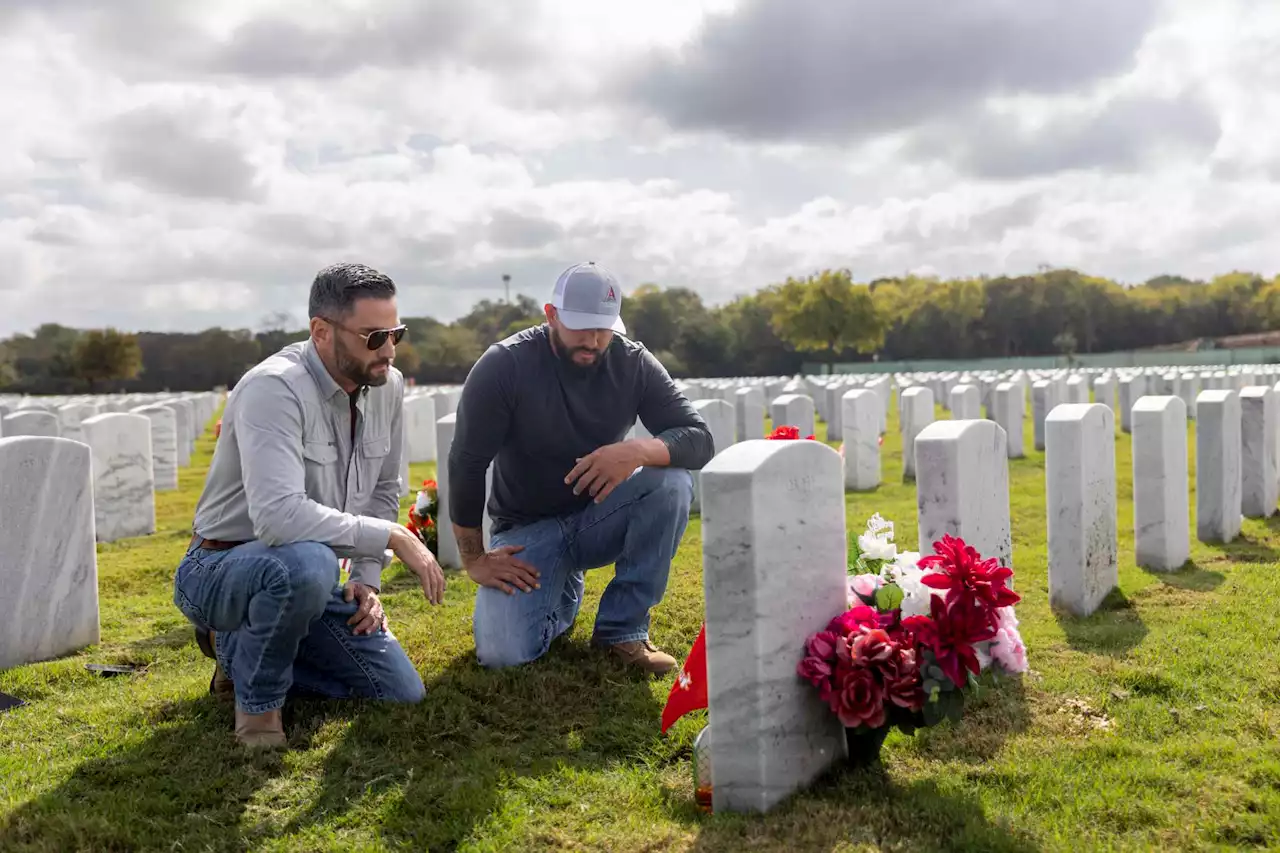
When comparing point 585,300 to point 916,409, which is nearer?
point 585,300

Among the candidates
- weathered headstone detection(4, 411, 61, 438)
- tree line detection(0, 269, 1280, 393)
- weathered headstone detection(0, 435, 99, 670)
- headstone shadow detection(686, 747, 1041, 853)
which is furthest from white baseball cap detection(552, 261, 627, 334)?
tree line detection(0, 269, 1280, 393)

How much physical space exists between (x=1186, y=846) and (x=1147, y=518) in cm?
412

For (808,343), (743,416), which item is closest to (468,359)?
(808,343)

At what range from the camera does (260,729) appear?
371cm

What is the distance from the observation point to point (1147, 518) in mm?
6477

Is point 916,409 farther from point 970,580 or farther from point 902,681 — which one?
point 902,681

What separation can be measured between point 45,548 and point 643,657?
10.0 feet

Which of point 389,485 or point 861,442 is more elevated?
point 389,485

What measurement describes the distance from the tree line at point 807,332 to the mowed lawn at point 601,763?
177 ft

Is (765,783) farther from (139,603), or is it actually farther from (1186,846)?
(139,603)

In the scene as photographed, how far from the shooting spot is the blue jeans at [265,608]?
3561 mm

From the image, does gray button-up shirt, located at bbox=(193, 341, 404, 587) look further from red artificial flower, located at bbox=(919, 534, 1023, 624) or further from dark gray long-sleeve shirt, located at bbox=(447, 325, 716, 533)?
red artificial flower, located at bbox=(919, 534, 1023, 624)

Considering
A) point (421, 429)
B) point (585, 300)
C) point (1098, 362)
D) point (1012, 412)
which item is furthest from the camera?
point (1098, 362)

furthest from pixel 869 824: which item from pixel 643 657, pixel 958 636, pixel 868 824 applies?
pixel 643 657
